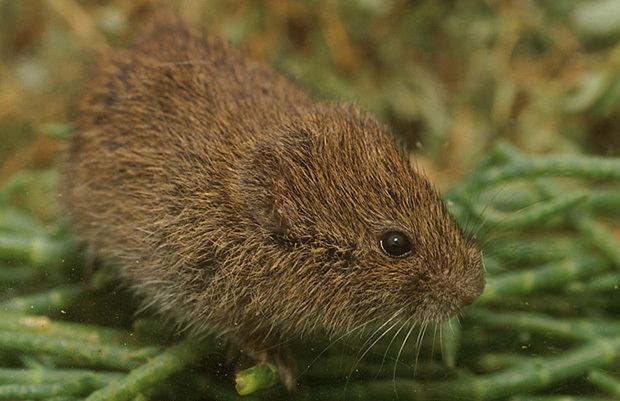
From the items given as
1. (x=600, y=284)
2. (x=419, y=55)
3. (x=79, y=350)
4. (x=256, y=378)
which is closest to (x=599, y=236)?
(x=600, y=284)

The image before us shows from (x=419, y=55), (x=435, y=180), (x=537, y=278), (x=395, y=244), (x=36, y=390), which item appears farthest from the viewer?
(x=419, y=55)

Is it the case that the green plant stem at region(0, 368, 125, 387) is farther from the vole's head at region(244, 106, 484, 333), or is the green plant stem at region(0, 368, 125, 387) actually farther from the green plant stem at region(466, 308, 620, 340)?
the green plant stem at region(466, 308, 620, 340)

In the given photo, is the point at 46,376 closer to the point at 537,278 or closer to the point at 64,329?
the point at 64,329

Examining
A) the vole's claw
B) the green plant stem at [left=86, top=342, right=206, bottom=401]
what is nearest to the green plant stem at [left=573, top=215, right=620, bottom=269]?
the vole's claw

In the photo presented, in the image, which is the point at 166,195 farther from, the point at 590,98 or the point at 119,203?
the point at 590,98

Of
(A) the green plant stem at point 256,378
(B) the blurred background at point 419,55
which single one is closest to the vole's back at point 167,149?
(A) the green plant stem at point 256,378

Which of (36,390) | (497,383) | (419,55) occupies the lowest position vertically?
(36,390)

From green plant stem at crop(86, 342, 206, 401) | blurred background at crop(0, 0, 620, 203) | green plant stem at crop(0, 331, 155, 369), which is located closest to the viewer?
green plant stem at crop(86, 342, 206, 401)
